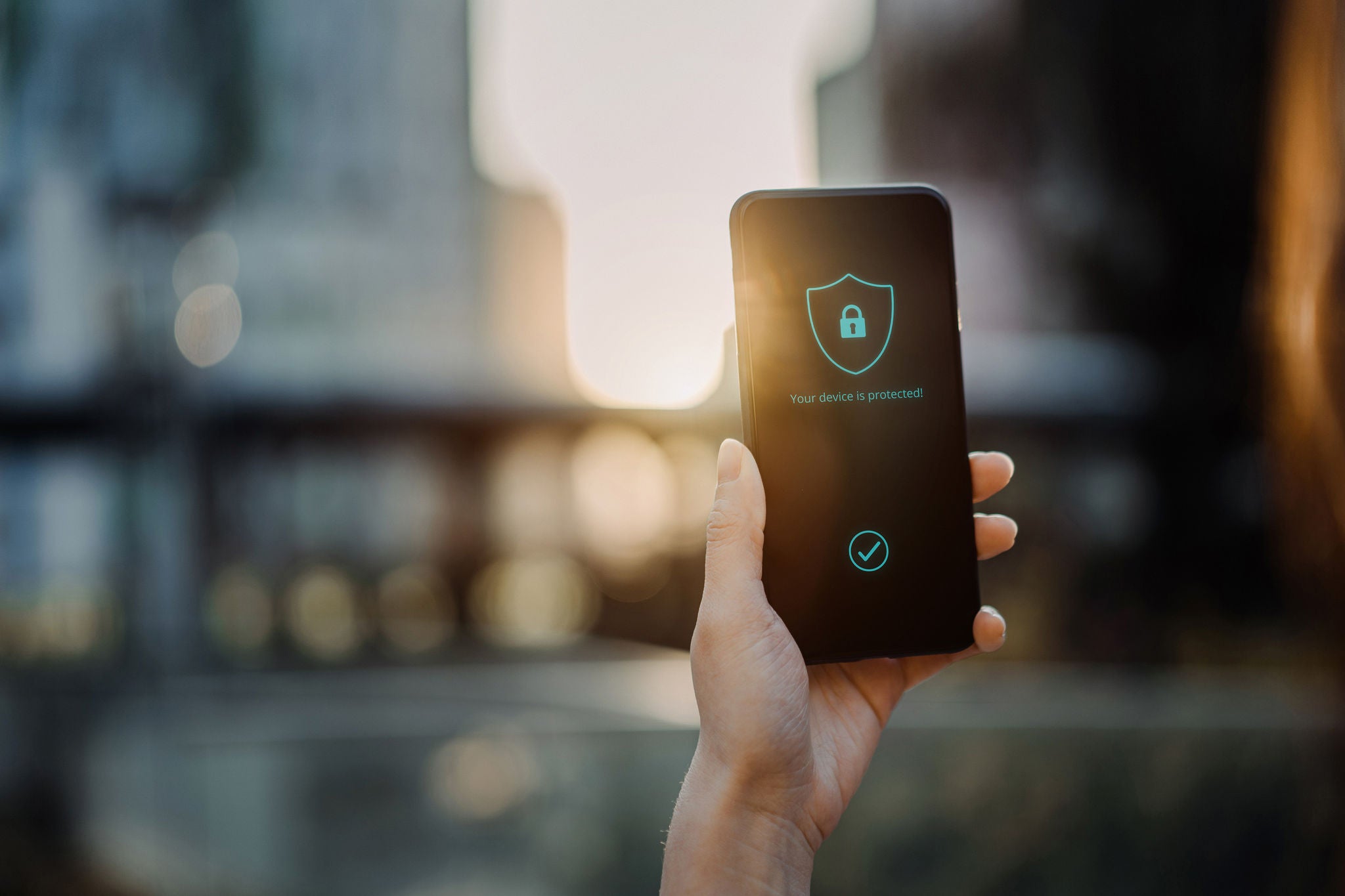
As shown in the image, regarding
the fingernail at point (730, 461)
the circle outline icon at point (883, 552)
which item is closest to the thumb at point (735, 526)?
the fingernail at point (730, 461)

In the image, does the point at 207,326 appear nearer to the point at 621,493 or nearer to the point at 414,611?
the point at 414,611

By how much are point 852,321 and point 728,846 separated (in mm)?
684

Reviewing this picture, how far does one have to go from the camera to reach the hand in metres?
0.99

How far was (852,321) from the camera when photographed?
3.90 feet

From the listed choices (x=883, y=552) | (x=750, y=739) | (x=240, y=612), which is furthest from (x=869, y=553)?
(x=240, y=612)

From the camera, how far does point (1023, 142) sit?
18.5ft

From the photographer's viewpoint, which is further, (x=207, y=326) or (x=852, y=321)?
(x=207, y=326)

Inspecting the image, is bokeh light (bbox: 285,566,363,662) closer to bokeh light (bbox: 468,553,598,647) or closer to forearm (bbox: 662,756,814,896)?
bokeh light (bbox: 468,553,598,647)

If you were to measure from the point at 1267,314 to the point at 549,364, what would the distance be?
16.1 ft

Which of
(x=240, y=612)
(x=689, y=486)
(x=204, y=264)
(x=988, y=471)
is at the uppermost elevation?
(x=204, y=264)

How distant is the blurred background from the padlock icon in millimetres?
2304

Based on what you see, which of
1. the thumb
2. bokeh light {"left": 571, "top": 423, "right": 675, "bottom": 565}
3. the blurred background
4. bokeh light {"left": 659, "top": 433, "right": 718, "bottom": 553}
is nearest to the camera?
the thumb

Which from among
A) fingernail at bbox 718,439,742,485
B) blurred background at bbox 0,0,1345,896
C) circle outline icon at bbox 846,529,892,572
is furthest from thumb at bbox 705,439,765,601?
blurred background at bbox 0,0,1345,896

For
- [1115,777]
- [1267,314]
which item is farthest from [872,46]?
[1267,314]
